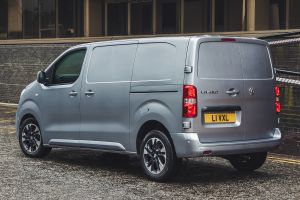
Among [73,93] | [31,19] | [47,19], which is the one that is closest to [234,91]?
[73,93]

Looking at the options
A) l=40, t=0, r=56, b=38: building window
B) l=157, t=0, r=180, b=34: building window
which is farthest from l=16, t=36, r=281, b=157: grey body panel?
l=40, t=0, r=56, b=38: building window

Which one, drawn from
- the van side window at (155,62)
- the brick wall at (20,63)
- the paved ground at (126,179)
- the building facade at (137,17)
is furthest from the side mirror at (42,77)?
the brick wall at (20,63)

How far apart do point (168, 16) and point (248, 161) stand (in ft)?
36.6

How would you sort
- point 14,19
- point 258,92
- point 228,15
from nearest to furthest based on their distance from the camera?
point 258,92
point 228,15
point 14,19

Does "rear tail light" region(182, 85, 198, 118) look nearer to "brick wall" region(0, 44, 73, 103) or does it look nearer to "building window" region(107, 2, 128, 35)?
"brick wall" region(0, 44, 73, 103)

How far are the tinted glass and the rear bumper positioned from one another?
128 cm

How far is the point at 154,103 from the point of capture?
24.8 ft

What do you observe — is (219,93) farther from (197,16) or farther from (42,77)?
(197,16)

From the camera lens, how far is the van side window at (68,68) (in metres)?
8.92

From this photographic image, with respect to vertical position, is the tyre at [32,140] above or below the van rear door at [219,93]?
below

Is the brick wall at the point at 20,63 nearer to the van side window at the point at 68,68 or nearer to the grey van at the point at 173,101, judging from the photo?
the van side window at the point at 68,68

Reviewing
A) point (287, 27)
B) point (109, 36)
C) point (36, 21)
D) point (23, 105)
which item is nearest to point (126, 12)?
point (109, 36)

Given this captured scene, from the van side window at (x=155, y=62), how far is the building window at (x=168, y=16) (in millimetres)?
10762

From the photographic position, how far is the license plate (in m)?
7.27
